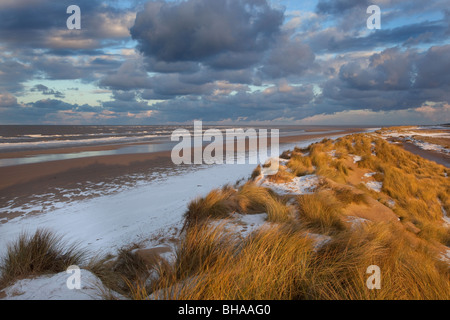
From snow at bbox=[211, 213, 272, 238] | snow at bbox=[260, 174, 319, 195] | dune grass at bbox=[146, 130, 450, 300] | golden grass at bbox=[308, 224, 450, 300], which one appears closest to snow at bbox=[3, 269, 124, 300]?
dune grass at bbox=[146, 130, 450, 300]

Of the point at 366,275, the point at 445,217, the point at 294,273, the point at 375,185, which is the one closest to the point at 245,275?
the point at 294,273

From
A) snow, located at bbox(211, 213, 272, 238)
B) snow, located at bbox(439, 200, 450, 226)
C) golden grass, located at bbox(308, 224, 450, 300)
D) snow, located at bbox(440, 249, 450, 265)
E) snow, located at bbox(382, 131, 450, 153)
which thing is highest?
snow, located at bbox(382, 131, 450, 153)

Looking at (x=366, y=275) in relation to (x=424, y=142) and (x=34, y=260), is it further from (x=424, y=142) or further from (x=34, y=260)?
(x=424, y=142)

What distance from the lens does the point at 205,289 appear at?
7.55 feet

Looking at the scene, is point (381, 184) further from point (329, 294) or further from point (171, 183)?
point (329, 294)

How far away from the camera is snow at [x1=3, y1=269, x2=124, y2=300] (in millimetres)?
2516

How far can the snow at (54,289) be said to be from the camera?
8.25 feet

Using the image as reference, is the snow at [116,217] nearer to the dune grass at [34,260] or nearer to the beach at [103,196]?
the beach at [103,196]

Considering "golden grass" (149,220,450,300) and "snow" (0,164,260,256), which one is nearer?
"golden grass" (149,220,450,300)

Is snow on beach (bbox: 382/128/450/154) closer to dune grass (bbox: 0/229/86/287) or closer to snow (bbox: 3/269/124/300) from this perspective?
snow (bbox: 3/269/124/300)

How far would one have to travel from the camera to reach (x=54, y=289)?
2.62m

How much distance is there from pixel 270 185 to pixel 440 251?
4604mm

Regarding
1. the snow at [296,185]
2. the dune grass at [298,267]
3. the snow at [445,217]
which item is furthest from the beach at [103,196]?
the snow at [445,217]
